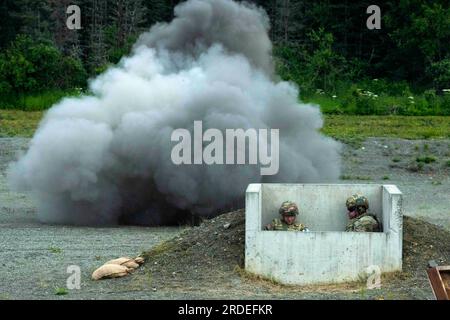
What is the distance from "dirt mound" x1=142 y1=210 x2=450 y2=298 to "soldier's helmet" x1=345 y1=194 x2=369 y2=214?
0.61 m

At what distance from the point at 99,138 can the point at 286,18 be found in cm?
2312

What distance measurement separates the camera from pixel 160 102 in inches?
704

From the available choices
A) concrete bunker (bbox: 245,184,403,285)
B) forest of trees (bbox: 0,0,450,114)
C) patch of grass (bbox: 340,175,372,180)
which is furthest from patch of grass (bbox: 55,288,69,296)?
forest of trees (bbox: 0,0,450,114)

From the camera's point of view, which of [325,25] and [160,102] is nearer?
[160,102]

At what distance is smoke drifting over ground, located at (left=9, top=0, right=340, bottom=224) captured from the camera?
56.0 feet

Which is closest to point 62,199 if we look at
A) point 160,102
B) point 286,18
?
point 160,102

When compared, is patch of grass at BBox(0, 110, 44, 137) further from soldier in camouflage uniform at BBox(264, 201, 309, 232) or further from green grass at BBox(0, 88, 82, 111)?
soldier in camouflage uniform at BBox(264, 201, 309, 232)

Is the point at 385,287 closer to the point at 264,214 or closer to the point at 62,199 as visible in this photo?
the point at 264,214

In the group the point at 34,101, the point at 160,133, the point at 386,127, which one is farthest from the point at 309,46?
the point at 160,133

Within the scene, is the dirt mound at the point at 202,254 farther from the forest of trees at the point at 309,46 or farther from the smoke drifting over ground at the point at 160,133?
the forest of trees at the point at 309,46

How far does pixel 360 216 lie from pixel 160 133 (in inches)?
229

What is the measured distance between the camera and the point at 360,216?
12227 mm

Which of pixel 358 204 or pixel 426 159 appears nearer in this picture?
pixel 358 204

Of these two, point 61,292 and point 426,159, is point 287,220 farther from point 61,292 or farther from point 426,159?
point 426,159
